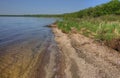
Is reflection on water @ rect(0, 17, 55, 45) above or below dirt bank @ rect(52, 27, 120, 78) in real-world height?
below

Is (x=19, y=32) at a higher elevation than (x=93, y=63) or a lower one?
lower

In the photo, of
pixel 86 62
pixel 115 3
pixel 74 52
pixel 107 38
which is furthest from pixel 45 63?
pixel 115 3

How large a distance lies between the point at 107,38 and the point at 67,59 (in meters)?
4.21

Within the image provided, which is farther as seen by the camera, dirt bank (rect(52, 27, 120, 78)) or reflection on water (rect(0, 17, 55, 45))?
reflection on water (rect(0, 17, 55, 45))

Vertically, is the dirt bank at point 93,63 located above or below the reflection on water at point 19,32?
above

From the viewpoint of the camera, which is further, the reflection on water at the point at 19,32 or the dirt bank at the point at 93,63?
the reflection on water at the point at 19,32

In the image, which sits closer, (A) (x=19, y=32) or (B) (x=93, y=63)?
(B) (x=93, y=63)

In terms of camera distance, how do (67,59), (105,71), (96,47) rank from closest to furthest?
(105,71) < (67,59) < (96,47)

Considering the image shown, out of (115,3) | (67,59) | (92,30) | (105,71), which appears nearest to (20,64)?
(67,59)

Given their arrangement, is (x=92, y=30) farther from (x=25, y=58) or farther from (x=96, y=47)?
(x=25, y=58)

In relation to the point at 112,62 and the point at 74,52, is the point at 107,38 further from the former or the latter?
the point at 112,62

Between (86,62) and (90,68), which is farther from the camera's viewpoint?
(86,62)

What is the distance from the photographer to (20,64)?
417 inches

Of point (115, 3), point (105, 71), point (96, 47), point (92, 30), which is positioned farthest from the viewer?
point (115, 3)
